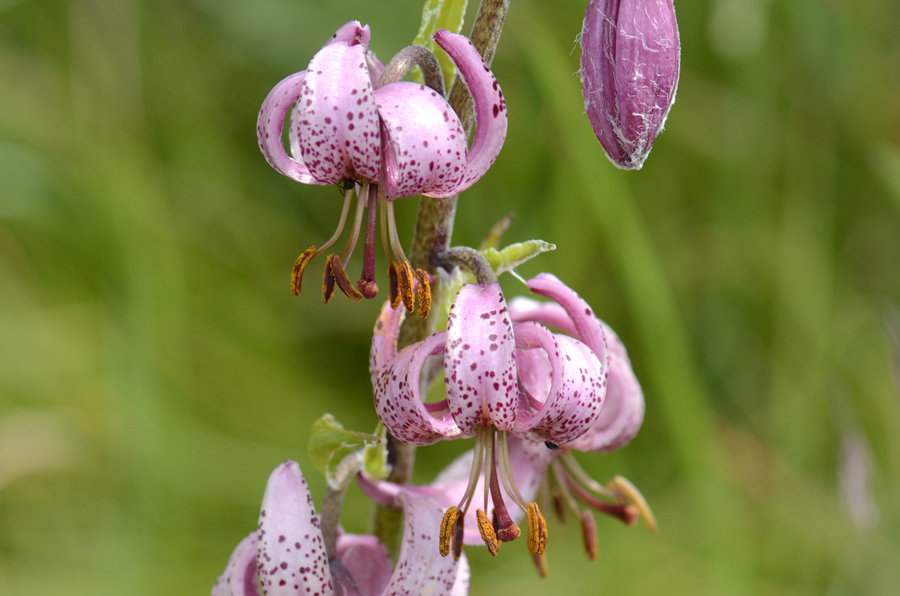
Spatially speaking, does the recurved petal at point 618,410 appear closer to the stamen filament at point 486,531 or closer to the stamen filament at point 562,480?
the stamen filament at point 562,480

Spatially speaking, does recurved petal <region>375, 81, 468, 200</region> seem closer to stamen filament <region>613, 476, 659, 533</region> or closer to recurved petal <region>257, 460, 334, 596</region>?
recurved petal <region>257, 460, 334, 596</region>

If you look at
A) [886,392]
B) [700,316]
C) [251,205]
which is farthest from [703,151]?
[251,205]

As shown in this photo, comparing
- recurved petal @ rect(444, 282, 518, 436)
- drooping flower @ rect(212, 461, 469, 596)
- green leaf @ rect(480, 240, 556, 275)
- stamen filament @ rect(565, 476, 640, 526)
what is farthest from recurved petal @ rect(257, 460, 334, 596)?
stamen filament @ rect(565, 476, 640, 526)

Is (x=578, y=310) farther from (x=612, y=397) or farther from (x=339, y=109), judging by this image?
(x=339, y=109)

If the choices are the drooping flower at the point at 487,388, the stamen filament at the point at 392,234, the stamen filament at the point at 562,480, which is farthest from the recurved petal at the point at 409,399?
the stamen filament at the point at 562,480

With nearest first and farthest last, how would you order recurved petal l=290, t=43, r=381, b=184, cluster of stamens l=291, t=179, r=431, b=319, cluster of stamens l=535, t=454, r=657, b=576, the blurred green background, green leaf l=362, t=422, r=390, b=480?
recurved petal l=290, t=43, r=381, b=184
cluster of stamens l=291, t=179, r=431, b=319
green leaf l=362, t=422, r=390, b=480
cluster of stamens l=535, t=454, r=657, b=576
the blurred green background

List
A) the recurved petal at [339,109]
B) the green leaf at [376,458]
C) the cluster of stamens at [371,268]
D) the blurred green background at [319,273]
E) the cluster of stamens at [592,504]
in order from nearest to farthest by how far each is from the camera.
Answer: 1. the recurved petal at [339,109]
2. the cluster of stamens at [371,268]
3. the green leaf at [376,458]
4. the cluster of stamens at [592,504]
5. the blurred green background at [319,273]

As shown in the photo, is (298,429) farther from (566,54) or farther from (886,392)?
(886,392)
